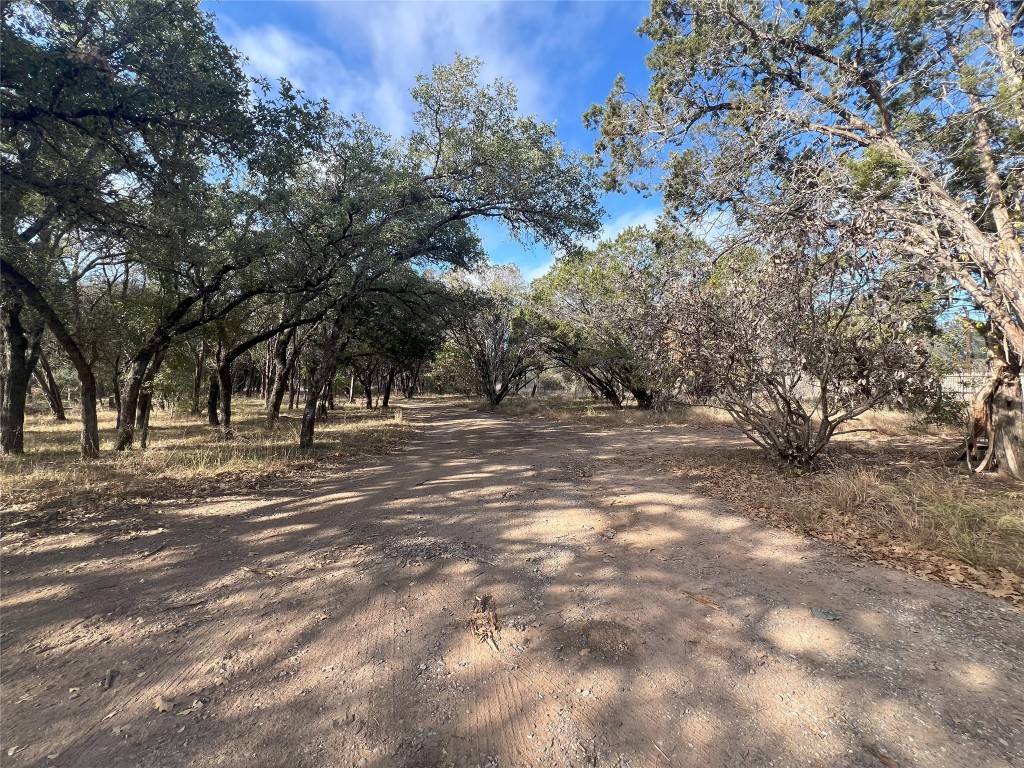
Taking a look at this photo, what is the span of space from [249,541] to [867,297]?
27.7ft

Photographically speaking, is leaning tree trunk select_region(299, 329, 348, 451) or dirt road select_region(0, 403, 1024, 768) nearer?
dirt road select_region(0, 403, 1024, 768)

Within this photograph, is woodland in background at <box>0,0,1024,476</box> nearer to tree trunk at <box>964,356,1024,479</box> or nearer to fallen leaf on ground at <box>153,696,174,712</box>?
tree trunk at <box>964,356,1024,479</box>

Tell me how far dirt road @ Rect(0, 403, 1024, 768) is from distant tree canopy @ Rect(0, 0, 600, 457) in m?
4.95

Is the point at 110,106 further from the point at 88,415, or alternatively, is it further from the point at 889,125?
the point at 889,125

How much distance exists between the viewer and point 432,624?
3.02 m

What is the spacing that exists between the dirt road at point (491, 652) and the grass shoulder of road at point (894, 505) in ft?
1.51

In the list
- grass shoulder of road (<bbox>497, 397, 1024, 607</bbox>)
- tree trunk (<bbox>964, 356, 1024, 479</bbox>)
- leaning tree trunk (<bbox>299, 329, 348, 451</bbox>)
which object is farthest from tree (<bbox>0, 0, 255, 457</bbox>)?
tree trunk (<bbox>964, 356, 1024, 479</bbox>)

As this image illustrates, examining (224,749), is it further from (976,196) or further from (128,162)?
(976,196)

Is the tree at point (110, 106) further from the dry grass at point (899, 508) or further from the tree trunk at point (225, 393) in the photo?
the dry grass at point (899, 508)

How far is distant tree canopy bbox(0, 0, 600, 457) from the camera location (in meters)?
5.09

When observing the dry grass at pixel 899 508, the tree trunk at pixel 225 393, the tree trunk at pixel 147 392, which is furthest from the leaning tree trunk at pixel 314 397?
the dry grass at pixel 899 508

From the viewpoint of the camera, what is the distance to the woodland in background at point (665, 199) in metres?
5.40

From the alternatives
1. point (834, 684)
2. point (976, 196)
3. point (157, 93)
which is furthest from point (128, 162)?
point (976, 196)

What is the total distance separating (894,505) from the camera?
4828 mm
